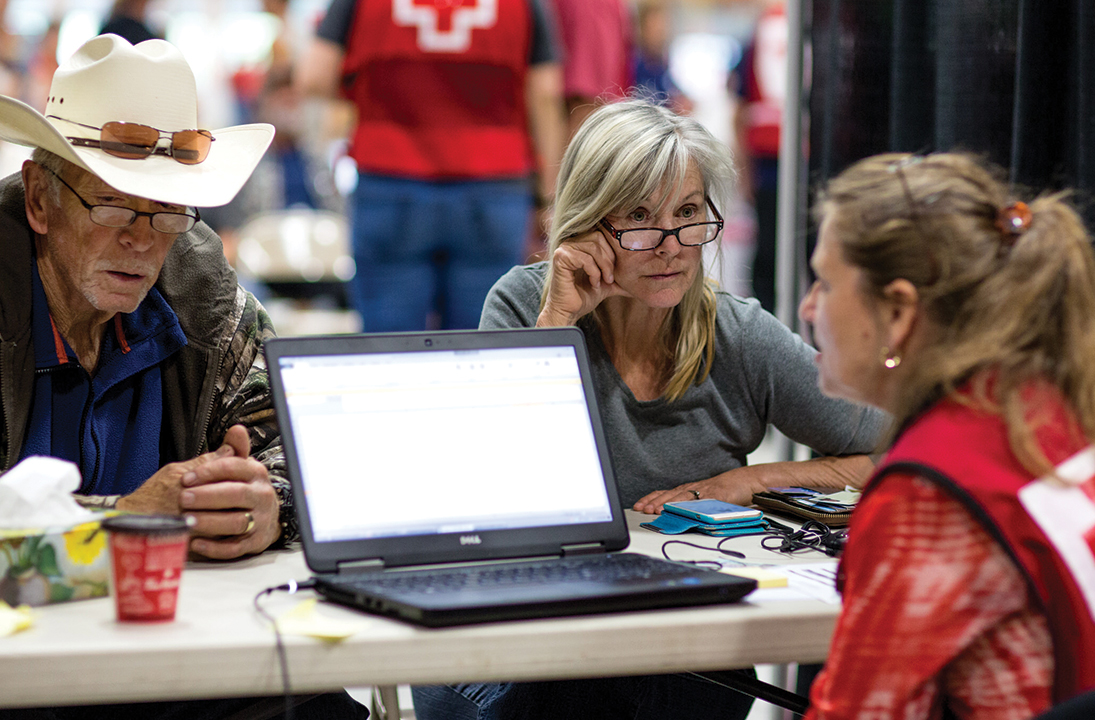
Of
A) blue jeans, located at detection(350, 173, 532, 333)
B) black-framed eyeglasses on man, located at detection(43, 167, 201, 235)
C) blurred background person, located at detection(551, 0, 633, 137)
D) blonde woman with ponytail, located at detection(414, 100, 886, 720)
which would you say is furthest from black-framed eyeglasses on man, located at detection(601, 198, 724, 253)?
blurred background person, located at detection(551, 0, 633, 137)

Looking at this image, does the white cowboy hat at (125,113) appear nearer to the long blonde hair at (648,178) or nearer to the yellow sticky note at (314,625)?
the long blonde hair at (648,178)

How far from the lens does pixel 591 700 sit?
6.04ft

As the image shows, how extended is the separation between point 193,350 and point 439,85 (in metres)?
2.07

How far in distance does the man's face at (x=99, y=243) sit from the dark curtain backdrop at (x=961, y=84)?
4.15 feet

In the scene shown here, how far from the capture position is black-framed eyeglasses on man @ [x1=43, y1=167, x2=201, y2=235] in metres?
1.74

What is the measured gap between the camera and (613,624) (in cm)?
121

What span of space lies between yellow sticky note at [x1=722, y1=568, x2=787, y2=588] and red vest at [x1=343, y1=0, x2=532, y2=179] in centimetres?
256

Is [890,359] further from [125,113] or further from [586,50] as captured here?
[586,50]

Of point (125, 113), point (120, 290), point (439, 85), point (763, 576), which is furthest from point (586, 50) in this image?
point (763, 576)

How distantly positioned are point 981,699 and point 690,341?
1093 mm

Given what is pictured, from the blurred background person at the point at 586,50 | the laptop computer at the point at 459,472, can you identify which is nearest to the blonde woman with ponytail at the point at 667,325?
the laptop computer at the point at 459,472

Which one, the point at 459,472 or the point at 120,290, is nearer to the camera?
the point at 459,472

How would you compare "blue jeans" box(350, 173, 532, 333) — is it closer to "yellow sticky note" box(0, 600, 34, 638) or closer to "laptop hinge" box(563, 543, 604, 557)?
"laptop hinge" box(563, 543, 604, 557)

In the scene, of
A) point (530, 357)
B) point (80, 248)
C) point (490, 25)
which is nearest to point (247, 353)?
point (80, 248)
